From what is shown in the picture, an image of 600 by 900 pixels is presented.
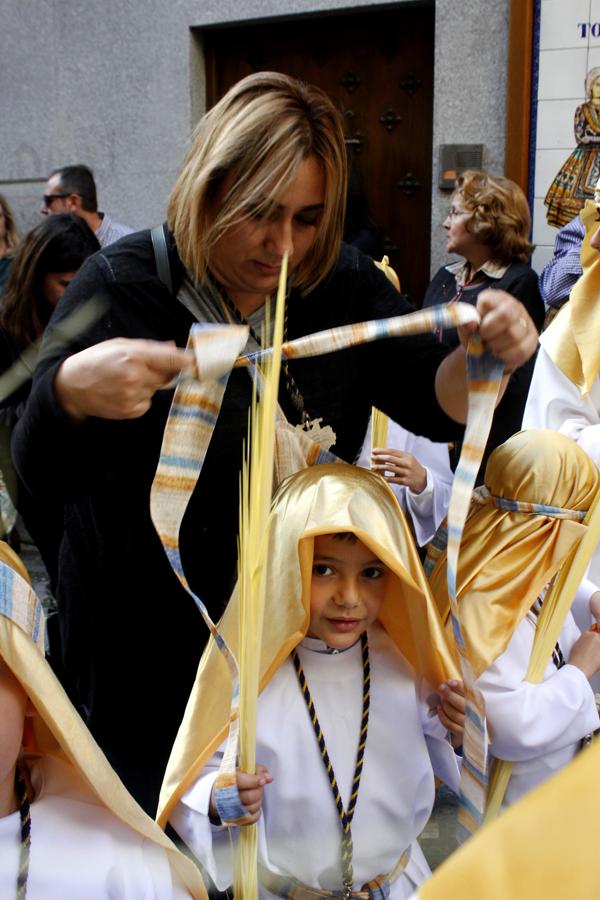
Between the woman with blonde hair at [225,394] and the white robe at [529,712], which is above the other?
the woman with blonde hair at [225,394]

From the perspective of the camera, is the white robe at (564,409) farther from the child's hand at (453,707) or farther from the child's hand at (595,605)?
the child's hand at (453,707)

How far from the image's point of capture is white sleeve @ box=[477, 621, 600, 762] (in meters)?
2.11

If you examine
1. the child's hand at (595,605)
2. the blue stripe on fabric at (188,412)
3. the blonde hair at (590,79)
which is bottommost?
the child's hand at (595,605)

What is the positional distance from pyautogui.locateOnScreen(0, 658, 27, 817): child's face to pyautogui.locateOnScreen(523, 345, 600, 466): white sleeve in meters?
1.88

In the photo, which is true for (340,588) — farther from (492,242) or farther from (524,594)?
(492,242)

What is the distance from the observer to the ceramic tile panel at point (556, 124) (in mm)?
5375

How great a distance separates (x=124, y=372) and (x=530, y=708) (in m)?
1.11

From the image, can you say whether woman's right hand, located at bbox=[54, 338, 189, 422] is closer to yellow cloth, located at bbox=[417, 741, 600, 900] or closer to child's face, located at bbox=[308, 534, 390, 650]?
child's face, located at bbox=[308, 534, 390, 650]

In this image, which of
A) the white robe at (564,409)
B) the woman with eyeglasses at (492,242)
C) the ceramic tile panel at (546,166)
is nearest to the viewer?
the white robe at (564,409)

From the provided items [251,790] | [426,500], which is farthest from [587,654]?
[426,500]

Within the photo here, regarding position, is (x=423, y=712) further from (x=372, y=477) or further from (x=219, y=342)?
(x=219, y=342)

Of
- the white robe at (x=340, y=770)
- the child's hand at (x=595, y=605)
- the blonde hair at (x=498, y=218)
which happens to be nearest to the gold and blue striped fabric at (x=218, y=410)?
the white robe at (x=340, y=770)

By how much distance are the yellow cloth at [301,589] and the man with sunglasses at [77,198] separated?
143 inches

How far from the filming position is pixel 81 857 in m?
1.58
